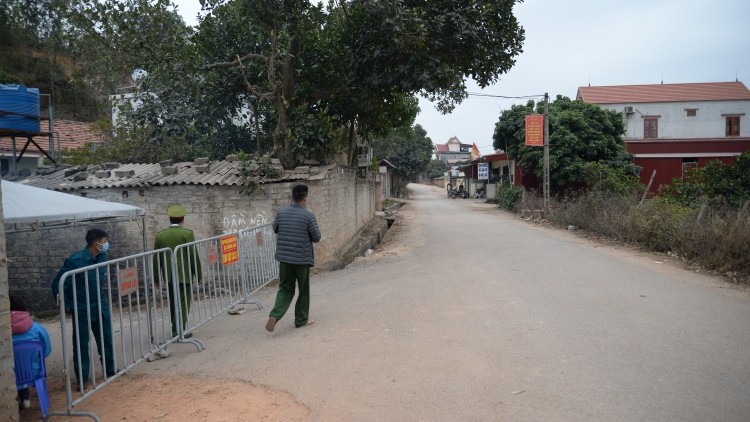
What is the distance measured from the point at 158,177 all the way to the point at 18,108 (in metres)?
4.99

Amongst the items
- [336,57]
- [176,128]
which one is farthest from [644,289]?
[176,128]

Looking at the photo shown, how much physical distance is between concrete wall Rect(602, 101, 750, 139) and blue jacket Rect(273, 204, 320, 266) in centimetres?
3820

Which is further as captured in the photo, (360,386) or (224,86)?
(224,86)

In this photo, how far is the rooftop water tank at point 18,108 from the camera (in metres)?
12.2

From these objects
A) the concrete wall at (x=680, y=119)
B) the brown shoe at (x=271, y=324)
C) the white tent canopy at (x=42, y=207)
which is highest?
the concrete wall at (x=680, y=119)

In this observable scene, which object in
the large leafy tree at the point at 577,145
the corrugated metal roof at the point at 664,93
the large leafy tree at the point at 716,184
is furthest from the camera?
the corrugated metal roof at the point at 664,93

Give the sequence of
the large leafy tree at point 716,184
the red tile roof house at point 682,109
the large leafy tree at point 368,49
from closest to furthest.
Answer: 1. the large leafy tree at point 368,49
2. the large leafy tree at point 716,184
3. the red tile roof house at point 682,109

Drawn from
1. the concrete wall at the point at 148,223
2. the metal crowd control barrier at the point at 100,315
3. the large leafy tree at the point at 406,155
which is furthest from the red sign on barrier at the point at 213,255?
the large leafy tree at the point at 406,155

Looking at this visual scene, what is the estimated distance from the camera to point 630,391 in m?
3.93

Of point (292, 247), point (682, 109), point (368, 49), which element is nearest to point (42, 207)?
point (292, 247)

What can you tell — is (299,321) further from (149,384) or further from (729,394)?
(729,394)

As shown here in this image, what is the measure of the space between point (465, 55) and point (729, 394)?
28.8 ft

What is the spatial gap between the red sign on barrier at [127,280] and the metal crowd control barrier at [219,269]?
2.37 ft

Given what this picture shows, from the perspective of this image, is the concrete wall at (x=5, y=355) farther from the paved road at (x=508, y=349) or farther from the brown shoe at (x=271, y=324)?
the brown shoe at (x=271, y=324)
